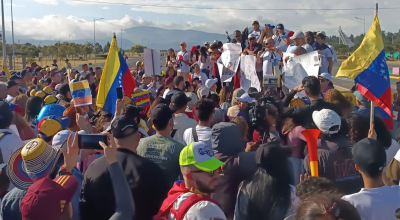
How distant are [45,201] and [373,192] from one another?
2314 mm

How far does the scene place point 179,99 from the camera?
5.80 m

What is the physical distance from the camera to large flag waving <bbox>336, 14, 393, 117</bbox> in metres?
A: 4.88

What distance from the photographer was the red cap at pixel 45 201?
2566 millimetres

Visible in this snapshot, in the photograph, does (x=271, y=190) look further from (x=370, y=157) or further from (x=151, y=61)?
(x=151, y=61)

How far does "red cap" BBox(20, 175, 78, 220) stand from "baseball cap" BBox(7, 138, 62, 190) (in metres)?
0.60

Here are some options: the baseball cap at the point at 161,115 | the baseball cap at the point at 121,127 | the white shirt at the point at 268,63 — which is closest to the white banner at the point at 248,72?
the white shirt at the point at 268,63

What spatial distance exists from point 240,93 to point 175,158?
2859 mm

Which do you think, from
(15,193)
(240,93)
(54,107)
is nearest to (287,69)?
(240,93)

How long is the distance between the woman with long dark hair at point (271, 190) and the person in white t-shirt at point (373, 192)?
1.42 ft

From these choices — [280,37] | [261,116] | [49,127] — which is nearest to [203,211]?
[261,116]

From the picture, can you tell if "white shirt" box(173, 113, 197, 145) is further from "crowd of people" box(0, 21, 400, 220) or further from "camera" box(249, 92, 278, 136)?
"camera" box(249, 92, 278, 136)

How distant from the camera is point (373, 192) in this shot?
3.17 m

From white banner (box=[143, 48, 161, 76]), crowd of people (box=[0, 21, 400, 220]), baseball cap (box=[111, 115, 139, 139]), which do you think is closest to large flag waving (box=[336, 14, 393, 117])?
crowd of people (box=[0, 21, 400, 220])

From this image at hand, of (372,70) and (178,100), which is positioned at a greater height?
(372,70)
